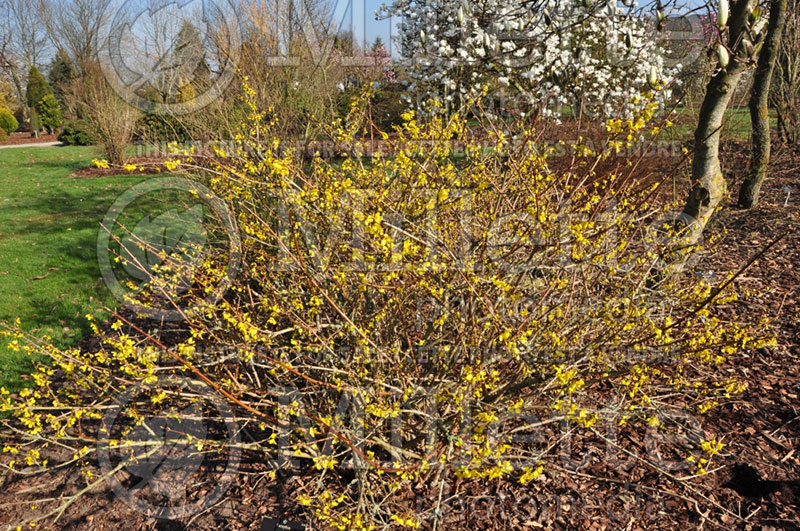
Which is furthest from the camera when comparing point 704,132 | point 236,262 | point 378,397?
point 704,132

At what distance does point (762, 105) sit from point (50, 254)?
9.93 meters

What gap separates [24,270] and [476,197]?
663 centimetres

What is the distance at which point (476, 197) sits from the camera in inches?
120

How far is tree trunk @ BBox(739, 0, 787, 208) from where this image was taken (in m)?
5.98

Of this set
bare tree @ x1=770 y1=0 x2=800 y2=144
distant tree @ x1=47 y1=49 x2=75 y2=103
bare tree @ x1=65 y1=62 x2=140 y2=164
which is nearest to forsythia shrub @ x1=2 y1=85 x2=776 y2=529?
bare tree @ x1=770 y1=0 x2=800 y2=144

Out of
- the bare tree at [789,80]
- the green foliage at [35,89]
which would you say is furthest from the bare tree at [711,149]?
the green foliage at [35,89]

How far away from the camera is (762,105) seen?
614 centimetres

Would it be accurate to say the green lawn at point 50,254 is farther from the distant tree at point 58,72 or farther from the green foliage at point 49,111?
the distant tree at point 58,72

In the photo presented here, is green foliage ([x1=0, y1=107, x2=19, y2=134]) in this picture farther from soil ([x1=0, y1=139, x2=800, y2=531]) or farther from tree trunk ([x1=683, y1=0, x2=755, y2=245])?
tree trunk ([x1=683, y1=0, x2=755, y2=245])

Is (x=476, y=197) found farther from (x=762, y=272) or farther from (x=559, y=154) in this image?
(x=559, y=154)

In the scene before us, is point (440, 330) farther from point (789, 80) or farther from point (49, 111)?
point (49, 111)

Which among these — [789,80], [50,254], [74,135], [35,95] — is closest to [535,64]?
[789,80]

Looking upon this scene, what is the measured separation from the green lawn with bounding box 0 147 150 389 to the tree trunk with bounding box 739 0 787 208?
764 cm

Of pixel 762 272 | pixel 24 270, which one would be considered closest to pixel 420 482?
pixel 762 272
